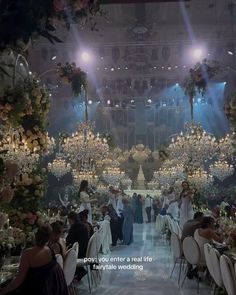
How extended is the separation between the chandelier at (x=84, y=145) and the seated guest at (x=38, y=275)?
371 inches

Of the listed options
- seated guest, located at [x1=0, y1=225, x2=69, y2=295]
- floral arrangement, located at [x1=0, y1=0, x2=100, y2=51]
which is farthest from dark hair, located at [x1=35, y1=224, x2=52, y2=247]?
floral arrangement, located at [x1=0, y1=0, x2=100, y2=51]

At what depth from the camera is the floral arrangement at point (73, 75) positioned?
8.88m

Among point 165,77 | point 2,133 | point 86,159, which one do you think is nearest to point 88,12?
point 2,133

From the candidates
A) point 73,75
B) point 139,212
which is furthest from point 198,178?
point 139,212

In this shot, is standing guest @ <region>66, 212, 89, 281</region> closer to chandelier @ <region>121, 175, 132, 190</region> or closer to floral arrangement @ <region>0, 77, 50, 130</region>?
floral arrangement @ <region>0, 77, 50, 130</region>

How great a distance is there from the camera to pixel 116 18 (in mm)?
20031

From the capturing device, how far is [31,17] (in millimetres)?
3010

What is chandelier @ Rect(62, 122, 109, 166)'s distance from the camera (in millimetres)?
13570

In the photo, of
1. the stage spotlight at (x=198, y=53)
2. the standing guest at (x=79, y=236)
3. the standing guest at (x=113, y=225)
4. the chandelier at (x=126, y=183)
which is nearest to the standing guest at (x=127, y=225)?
the standing guest at (x=113, y=225)

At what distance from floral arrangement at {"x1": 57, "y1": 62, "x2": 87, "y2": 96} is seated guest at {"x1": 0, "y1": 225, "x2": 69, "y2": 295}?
5211 millimetres

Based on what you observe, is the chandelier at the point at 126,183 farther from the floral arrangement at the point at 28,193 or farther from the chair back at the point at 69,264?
the chair back at the point at 69,264

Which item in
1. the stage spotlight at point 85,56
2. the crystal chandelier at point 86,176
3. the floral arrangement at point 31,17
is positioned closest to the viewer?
the floral arrangement at point 31,17

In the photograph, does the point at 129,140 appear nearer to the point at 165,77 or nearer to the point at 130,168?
the point at 130,168

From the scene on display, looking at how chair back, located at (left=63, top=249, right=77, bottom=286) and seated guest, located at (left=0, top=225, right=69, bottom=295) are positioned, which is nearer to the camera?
seated guest, located at (left=0, top=225, right=69, bottom=295)
